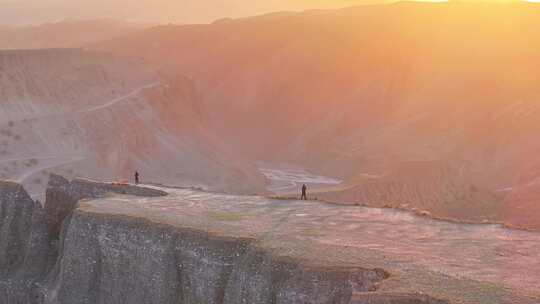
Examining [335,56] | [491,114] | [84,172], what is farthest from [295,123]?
[84,172]

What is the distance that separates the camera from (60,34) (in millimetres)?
121938

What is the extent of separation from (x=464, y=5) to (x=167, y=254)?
66728 mm

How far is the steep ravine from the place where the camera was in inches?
589

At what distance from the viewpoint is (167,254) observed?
18109mm

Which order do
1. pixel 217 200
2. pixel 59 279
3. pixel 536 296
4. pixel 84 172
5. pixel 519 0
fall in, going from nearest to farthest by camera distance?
pixel 536 296
pixel 59 279
pixel 217 200
pixel 84 172
pixel 519 0

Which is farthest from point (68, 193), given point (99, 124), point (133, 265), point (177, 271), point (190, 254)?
point (99, 124)

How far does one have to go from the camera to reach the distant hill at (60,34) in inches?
4427

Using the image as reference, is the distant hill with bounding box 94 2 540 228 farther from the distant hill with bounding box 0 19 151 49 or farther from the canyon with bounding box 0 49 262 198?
the distant hill with bounding box 0 19 151 49

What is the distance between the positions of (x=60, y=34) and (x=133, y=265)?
364ft

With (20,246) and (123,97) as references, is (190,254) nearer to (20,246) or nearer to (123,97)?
(20,246)

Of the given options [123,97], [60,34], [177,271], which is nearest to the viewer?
[177,271]

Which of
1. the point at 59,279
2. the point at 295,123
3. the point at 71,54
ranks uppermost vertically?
the point at 71,54

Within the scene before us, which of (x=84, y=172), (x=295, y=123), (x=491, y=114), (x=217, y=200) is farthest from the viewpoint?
(x=295, y=123)

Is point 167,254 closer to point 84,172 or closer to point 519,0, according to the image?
point 84,172
